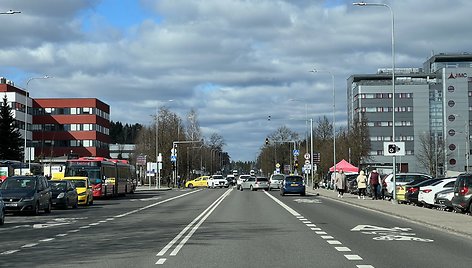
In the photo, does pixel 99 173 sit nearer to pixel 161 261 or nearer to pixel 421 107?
pixel 161 261

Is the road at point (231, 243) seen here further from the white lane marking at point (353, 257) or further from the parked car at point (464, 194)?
the parked car at point (464, 194)

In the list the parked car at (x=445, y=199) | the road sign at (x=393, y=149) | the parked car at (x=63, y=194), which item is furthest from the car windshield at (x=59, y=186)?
the parked car at (x=445, y=199)

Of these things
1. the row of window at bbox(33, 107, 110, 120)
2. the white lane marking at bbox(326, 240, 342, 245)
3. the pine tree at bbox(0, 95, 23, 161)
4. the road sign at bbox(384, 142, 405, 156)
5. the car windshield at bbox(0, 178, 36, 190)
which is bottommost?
the white lane marking at bbox(326, 240, 342, 245)

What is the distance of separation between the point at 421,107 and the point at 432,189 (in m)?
103

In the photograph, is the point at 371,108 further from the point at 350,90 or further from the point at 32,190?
the point at 32,190

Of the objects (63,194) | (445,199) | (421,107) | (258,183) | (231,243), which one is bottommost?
(231,243)

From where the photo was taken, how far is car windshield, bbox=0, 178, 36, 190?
27.6m

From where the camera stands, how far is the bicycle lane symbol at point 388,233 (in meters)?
16.1

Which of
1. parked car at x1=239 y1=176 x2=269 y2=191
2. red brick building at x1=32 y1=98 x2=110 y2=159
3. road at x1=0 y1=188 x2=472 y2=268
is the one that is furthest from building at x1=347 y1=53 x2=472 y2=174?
road at x1=0 y1=188 x2=472 y2=268

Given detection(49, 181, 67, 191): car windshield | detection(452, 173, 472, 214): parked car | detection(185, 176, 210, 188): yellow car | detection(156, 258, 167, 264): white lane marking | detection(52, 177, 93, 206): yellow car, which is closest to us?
detection(156, 258, 167, 264): white lane marking

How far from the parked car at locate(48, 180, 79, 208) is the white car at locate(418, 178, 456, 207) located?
17.6 m

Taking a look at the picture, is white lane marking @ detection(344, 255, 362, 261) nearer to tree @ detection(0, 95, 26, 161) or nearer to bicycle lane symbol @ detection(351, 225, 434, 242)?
bicycle lane symbol @ detection(351, 225, 434, 242)

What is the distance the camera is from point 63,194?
103 feet

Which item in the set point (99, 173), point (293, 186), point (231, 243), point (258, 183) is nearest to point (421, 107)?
point (258, 183)
